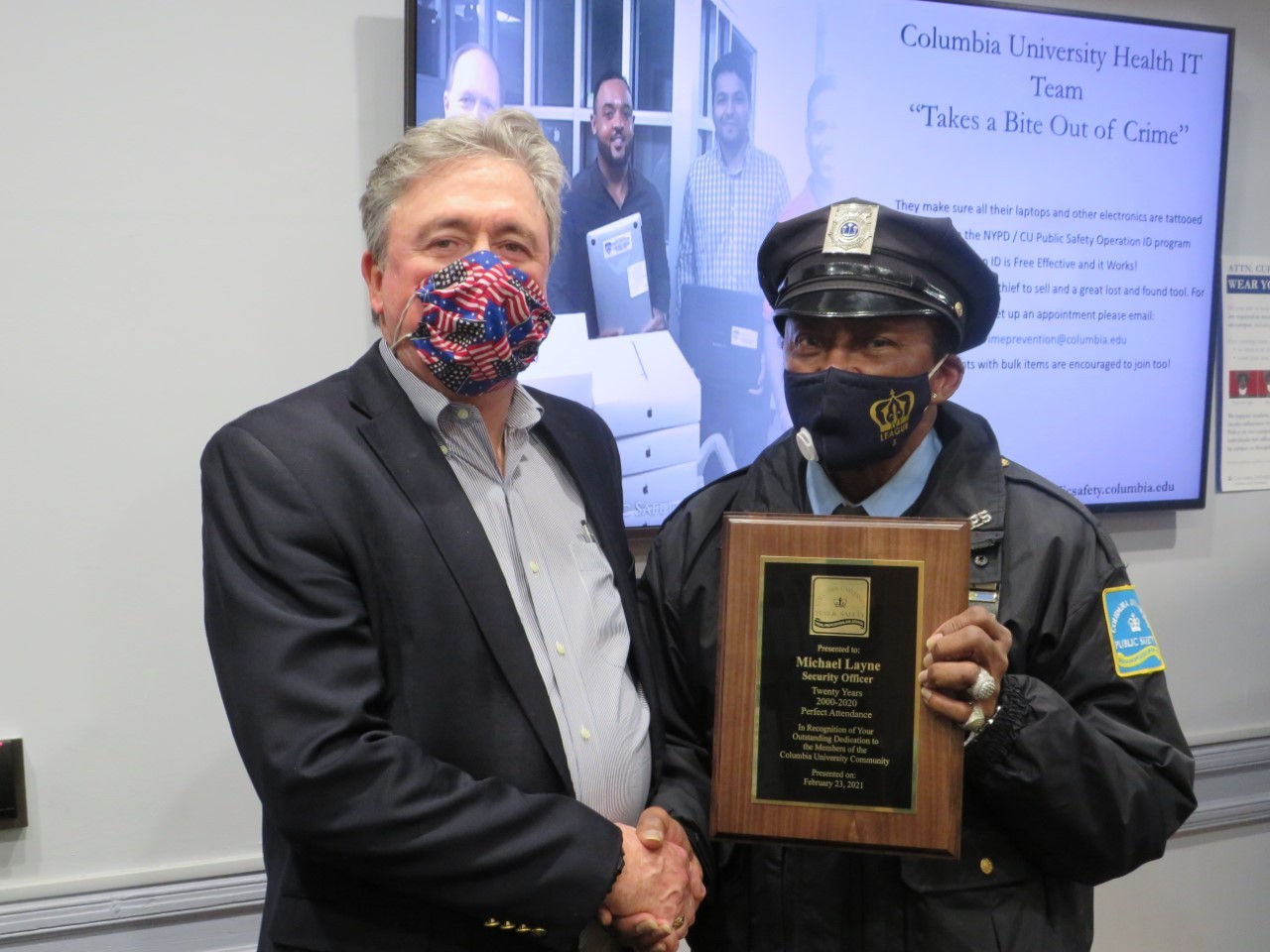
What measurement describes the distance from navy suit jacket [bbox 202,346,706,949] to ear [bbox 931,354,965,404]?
64 centimetres

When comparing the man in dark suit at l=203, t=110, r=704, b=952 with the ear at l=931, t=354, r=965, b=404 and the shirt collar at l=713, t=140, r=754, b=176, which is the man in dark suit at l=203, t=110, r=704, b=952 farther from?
the shirt collar at l=713, t=140, r=754, b=176

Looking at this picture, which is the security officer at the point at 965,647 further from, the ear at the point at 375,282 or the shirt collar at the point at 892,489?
the ear at the point at 375,282

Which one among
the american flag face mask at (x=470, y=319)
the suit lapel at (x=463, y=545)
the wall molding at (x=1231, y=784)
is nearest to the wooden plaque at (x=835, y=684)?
the suit lapel at (x=463, y=545)

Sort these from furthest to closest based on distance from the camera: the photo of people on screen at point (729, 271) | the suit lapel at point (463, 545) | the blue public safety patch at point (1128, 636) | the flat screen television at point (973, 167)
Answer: the photo of people on screen at point (729, 271), the flat screen television at point (973, 167), the blue public safety patch at point (1128, 636), the suit lapel at point (463, 545)

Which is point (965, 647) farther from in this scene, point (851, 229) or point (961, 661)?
point (851, 229)

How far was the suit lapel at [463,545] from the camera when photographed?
1265mm

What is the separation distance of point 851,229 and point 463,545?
673mm

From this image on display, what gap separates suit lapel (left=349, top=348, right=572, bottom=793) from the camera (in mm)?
1265

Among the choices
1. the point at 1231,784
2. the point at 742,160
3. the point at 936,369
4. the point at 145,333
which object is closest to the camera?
the point at 936,369

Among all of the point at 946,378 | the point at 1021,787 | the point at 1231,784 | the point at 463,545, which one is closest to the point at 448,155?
the point at 463,545

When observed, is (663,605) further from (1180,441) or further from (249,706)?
(1180,441)

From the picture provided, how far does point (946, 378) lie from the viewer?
4.84 ft

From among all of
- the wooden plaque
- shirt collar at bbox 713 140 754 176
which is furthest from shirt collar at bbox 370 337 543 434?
shirt collar at bbox 713 140 754 176

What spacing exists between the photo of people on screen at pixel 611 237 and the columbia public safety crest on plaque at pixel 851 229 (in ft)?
2.16
